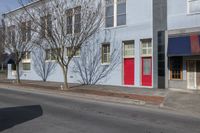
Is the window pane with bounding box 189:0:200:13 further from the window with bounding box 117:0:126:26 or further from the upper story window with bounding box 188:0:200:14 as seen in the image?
the window with bounding box 117:0:126:26

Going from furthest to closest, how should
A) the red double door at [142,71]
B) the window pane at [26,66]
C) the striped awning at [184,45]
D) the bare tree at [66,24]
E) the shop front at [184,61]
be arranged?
the window pane at [26,66]
the bare tree at [66,24]
the red double door at [142,71]
the shop front at [184,61]
the striped awning at [184,45]

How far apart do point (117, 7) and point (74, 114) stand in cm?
1521

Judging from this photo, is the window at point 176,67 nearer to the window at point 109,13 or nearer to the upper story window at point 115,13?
the upper story window at point 115,13

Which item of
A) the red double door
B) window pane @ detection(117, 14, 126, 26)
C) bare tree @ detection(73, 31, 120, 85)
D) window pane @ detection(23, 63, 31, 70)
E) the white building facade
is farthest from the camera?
window pane @ detection(23, 63, 31, 70)

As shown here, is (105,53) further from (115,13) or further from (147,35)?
(147,35)

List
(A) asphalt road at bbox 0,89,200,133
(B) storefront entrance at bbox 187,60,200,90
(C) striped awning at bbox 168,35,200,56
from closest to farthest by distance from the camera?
(A) asphalt road at bbox 0,89,200,133 → (C) striped awning at bbox 168,35,200,56 → (B) storefront entrance at bbox 187,60,200,90

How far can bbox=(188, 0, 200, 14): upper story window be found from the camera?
20500 mm

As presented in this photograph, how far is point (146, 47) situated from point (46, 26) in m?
7.41

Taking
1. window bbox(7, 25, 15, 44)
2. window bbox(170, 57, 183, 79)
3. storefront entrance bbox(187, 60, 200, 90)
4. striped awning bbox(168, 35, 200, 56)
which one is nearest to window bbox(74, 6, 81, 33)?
striped awning bbox(168, 35, 200, 56)

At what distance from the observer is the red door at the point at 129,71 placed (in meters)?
24.8

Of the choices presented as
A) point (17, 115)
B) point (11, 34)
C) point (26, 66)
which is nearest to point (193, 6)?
point (17, 115)

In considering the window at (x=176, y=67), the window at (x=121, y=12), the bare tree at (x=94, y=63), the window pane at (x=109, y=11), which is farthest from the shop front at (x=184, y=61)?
the window pane at (x=109, y=11)

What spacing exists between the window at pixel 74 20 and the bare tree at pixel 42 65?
9.00 meters

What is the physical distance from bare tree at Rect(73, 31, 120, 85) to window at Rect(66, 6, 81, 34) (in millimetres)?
3056
